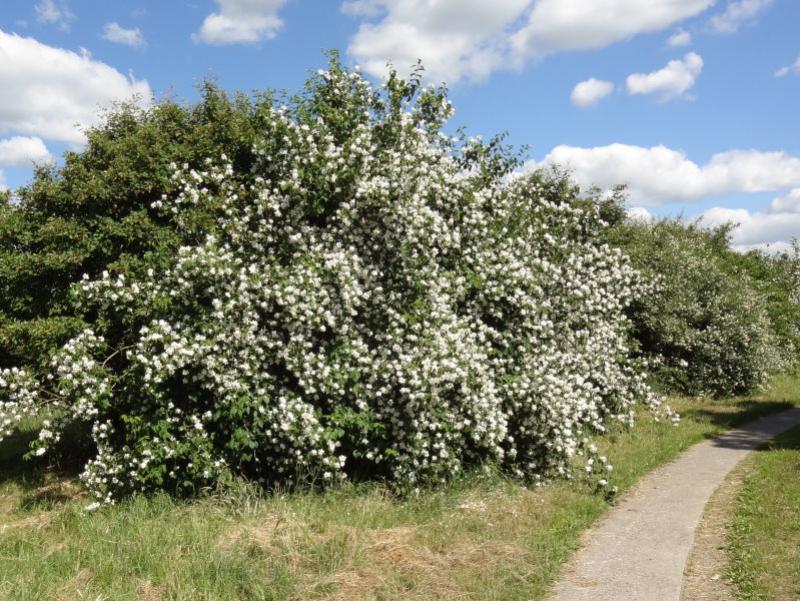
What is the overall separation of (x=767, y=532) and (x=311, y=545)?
5.23 meters

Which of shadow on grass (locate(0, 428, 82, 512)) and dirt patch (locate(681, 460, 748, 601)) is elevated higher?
shadow on grass (locate(0, 428, 82, 512))

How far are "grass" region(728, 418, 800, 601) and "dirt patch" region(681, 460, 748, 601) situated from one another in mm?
93

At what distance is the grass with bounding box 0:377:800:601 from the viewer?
5516 mm

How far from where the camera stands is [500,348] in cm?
992

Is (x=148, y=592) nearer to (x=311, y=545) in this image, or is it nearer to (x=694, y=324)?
(x=311, y=545)

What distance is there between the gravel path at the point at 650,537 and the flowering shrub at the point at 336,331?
1.34 meters

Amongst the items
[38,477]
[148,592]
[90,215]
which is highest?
[90,215]

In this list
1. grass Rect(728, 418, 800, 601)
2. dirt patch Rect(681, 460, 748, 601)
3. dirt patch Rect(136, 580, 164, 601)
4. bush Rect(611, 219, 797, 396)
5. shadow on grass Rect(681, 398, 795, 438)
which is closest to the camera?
dirt patch Rect(136, 580, 164, 601)

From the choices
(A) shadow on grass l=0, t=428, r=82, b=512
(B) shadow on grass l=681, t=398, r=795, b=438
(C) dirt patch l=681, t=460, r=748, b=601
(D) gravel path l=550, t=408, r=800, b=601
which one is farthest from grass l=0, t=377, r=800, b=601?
(B) shadow on grass l=681, t=398, r=795, b=438

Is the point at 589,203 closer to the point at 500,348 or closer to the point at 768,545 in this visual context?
the point at 500,348

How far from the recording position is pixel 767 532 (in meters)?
7.70

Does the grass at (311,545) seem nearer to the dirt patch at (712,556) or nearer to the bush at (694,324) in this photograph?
the dirt patch at (712,556)

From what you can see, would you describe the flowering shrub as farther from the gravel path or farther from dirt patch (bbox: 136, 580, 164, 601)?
dirt patch (bbox: 136, 580, 164, 601)

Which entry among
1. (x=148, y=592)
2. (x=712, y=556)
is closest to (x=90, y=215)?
(x=148, y=592)
